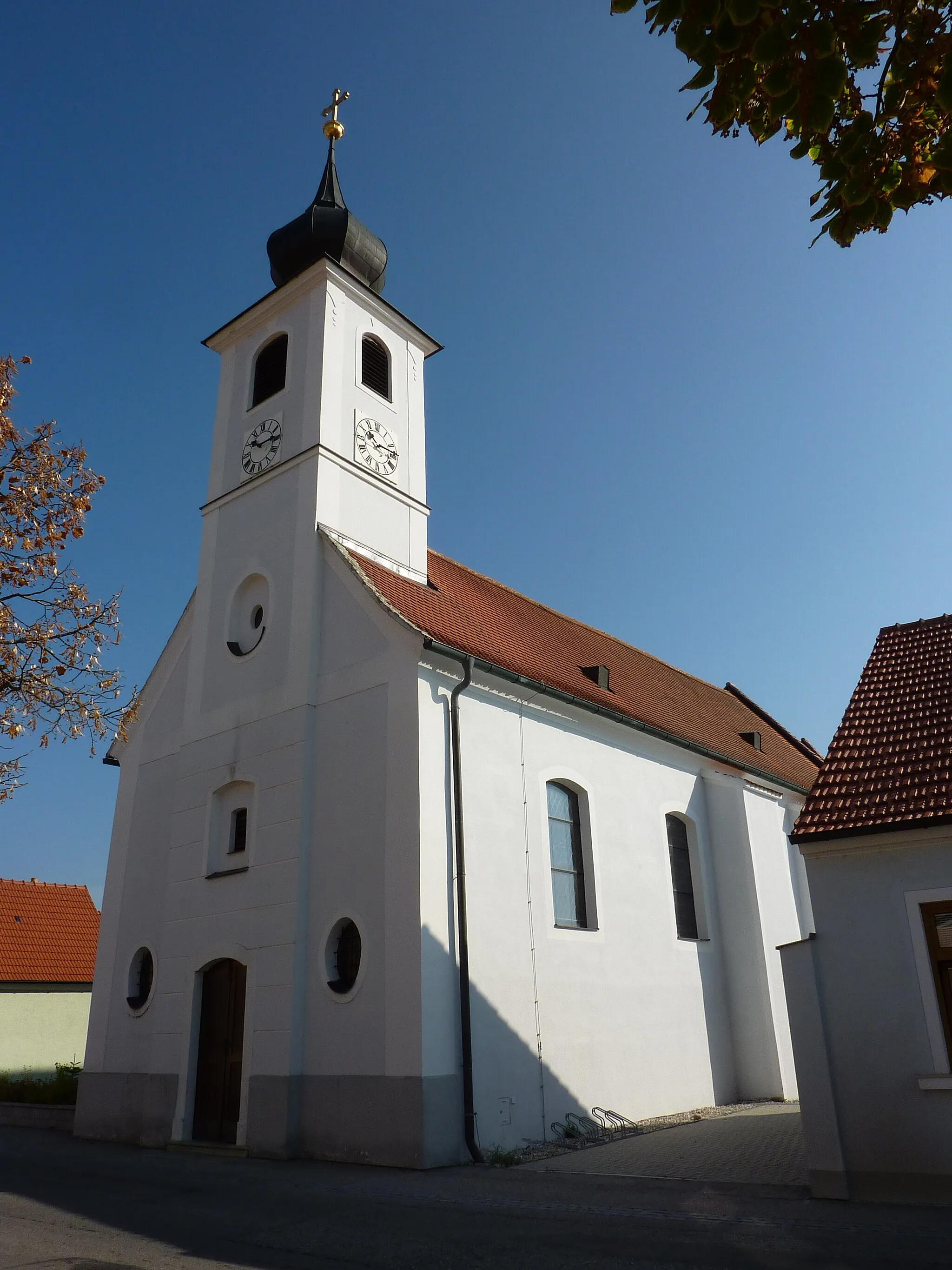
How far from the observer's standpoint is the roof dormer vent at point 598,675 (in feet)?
54.9

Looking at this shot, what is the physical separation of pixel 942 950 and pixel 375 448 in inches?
437

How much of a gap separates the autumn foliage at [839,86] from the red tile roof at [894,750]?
578 cm

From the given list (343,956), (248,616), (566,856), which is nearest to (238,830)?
(343,956)

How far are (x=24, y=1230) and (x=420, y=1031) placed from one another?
4074 millimetres

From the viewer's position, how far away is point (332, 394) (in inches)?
604

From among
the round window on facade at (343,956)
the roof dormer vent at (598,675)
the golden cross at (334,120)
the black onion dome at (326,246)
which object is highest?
the golden cross at (334,120)

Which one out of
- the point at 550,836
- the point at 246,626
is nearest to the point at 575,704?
the point at 550,836

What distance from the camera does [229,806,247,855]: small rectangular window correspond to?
13.3 meters

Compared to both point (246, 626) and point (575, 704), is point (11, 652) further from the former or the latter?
point (575, 704)

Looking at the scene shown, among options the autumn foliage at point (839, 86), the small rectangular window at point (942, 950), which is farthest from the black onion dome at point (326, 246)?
the autumn foliage at point (839, 86)

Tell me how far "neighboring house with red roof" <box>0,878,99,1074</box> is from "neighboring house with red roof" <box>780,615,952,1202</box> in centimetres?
1711

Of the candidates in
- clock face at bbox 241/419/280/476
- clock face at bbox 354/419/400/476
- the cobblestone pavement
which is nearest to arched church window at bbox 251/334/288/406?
clock face at bbox 241/419/280/476

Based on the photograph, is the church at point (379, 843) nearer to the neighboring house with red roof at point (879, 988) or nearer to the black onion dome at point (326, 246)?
the black onion dome at point (326, 246)

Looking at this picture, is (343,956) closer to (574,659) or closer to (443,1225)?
(443,1225)
